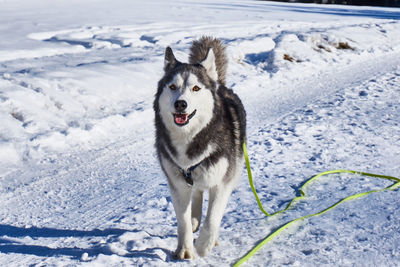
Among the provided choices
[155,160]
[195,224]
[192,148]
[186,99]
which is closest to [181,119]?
[186,99]

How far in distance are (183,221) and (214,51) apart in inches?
66.6

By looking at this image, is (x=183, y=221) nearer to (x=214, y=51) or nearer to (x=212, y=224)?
(x=212, y=224)

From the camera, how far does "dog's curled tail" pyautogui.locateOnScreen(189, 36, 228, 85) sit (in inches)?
143

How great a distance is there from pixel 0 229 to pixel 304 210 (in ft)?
7.84

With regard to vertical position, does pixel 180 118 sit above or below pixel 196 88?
below

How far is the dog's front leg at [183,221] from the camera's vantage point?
268 centimetres

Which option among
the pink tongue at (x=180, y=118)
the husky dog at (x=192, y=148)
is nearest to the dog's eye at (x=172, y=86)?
the husky dog at (x=192, y=148)

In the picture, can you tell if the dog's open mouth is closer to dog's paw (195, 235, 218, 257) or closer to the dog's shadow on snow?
dog's paw (195, 235, 218, 257)

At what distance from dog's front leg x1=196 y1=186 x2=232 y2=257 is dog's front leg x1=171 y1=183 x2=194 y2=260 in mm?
69

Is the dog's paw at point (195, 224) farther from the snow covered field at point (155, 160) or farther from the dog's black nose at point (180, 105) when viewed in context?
the dog's black nose at point (180, 105)

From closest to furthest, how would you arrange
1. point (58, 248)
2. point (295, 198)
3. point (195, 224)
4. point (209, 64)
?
point (58, 248)
point (209, 64)
point (195, 224)
point (295, 198)

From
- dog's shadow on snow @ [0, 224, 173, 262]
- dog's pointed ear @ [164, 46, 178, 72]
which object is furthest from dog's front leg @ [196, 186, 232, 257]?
dog's pointed ear @ [164, 46, 178, 72]

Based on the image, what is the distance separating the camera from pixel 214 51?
373cm

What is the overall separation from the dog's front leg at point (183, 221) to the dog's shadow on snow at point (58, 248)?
10cm
